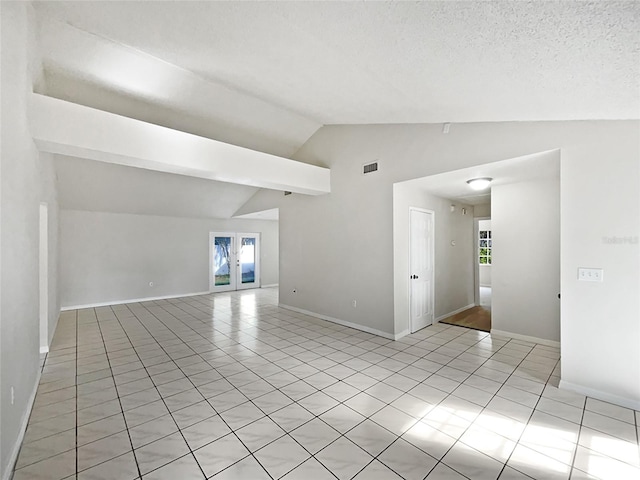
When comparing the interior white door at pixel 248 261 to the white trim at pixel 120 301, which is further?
the interior white door at pixel 248 261

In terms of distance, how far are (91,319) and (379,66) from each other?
22.2 ft

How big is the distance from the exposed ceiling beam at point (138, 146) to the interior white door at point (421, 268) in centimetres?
233

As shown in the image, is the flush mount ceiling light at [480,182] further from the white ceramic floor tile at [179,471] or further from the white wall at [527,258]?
the white ceramic floor tile at [179,471]

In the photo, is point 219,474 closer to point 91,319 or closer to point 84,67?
point 84,67

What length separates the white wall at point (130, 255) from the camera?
6621 millimetres

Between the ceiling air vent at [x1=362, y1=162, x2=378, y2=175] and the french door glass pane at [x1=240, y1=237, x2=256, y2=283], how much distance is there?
5864 millimetres

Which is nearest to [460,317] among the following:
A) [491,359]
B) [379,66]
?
[491,359]

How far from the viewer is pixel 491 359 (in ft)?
12.0

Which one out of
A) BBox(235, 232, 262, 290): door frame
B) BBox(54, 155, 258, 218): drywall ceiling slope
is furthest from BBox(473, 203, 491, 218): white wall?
BBox(235, 232, 262, 290): door frame

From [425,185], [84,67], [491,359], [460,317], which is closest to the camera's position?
[84,67]

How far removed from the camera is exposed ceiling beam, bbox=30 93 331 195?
2699 mm

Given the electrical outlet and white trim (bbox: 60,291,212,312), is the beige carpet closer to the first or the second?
the electrical outlet

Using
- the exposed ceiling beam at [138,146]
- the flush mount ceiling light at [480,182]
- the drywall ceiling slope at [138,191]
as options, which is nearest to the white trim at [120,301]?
the drywall ceiling slope at [138,191]

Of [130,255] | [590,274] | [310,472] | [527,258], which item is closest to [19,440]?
[310,472]
